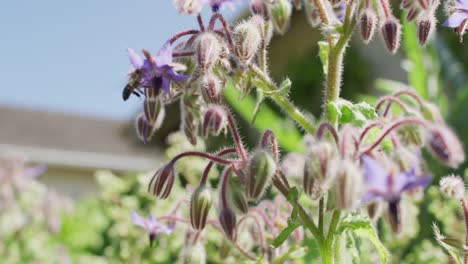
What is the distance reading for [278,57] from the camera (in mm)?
11352

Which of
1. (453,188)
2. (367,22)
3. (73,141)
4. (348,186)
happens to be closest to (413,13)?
(367,22)

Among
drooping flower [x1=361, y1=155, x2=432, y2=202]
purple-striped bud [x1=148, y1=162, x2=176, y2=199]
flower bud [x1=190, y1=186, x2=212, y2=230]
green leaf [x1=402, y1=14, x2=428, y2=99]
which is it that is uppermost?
drooping flower [x1=361, y1=155, x2=432, y2=202]

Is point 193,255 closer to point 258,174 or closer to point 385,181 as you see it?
point 258,174

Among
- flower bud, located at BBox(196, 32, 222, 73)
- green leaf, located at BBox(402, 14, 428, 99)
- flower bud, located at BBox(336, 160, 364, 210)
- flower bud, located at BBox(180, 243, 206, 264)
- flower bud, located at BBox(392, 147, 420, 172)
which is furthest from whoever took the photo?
green leaf, located at BBox(402, 14, 428, 99)

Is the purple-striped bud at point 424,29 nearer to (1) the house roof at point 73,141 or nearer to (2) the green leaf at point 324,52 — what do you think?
(2) the green leaf at point 324,52

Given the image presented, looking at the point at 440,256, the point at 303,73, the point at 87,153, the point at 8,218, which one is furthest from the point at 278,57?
the point at 440,256

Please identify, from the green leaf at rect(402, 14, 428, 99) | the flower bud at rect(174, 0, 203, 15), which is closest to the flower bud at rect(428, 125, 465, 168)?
the flower bud at rect(174, 0, 203, 15)

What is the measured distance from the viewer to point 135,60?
1.18 m

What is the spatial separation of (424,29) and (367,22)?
151mm

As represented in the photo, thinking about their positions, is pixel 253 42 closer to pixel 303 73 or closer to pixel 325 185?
pixel 325 185

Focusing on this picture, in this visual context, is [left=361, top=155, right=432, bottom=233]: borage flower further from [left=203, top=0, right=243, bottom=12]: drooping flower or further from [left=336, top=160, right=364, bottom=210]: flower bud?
[left=203, top=0, right=243, bottom=12]: drooping flower

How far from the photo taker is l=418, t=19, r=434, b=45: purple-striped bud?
1258 millimetres

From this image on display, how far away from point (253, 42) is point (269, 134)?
0.53 ft

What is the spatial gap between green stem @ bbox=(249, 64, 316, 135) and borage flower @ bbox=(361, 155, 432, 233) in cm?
28
